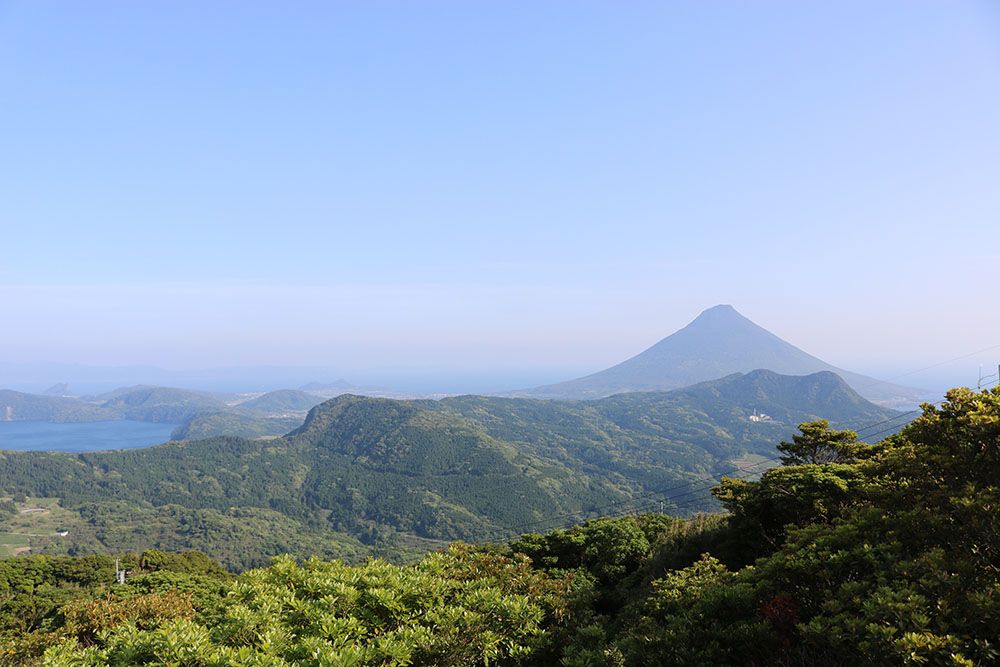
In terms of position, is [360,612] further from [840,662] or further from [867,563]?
[867,563]

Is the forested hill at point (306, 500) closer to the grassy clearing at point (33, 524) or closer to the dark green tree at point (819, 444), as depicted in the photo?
the grassy clearing at point (33, 524)

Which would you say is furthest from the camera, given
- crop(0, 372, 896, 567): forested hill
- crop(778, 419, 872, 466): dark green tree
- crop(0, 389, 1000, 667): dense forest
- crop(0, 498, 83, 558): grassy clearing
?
crop(0, 372, 896, 567): forested hill

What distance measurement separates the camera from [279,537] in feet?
454

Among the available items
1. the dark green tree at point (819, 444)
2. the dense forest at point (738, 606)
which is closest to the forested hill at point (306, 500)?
the dark green tree at point (819, 444)

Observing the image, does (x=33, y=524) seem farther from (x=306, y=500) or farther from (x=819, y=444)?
(x=819, y=444)

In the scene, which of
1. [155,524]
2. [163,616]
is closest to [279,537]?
[155,524]

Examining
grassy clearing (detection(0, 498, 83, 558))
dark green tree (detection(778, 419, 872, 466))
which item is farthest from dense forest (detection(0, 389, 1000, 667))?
grassy clearing (detection(0, 498, 83, 558))

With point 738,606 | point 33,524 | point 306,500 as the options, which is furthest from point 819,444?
point 33,524

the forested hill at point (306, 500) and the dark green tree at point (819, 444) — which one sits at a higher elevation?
the dark green tree at point (819, 444)

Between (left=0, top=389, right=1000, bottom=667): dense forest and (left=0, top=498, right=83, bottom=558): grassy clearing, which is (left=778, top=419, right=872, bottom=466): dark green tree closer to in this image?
Result: (left=0, top=389, right=1000, bottom=667): dense forest

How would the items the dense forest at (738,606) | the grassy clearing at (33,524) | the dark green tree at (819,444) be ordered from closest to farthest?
the dense forest at (738,606) < the dark green tree at (819,444) < the grassy clearing at (33,524)

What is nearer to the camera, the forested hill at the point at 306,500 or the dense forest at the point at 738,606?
the dense forest at the point at 738,606

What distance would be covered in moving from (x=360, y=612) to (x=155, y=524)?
578 ft

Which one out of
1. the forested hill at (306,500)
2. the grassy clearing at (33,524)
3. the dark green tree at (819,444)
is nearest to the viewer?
the dark green tree at (819,444)
